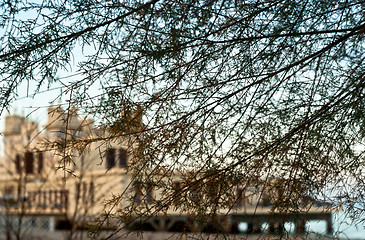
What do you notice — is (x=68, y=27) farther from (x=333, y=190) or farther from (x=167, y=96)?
(x=333, y=190)

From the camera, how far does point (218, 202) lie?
210cm

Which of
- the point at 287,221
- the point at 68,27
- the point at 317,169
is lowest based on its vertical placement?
the point at 287,221

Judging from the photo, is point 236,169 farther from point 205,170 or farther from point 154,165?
point 154,165

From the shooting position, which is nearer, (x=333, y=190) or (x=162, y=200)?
(x=162, y=200)

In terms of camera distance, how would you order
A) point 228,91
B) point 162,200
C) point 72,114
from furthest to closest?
point 228,91
point 72,114
point 162,200

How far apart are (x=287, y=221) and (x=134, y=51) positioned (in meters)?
1.01

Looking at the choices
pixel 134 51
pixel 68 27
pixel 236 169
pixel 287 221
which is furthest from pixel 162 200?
pixel 68 27

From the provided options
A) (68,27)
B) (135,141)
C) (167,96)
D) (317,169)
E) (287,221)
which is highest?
(68,27)

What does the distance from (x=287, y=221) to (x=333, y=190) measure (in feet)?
1.65

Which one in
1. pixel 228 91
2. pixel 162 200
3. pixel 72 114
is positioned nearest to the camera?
pixel 162 200

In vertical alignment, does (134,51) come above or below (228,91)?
above

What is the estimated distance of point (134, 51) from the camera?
213cm

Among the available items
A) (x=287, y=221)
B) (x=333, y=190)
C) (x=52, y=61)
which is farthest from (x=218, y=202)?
(x=52, y=61)

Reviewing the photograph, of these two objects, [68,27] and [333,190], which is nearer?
[68,27]
